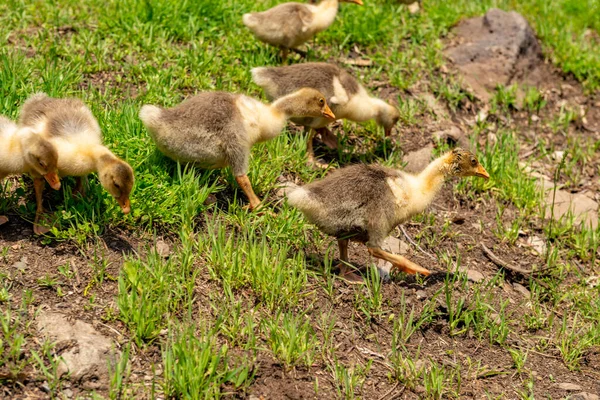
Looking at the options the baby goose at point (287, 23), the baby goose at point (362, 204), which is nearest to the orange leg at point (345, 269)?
the baby goose at point (362, 204)

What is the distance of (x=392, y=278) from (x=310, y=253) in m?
0.63

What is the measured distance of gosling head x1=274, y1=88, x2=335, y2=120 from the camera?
21.8 feet

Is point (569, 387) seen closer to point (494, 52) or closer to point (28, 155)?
point (28, 155)

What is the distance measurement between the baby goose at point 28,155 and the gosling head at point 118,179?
0.99 ft

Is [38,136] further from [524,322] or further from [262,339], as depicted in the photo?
[524,322]

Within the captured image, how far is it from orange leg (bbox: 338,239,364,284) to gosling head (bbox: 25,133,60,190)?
6.52 feet

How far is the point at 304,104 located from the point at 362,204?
1.46 m

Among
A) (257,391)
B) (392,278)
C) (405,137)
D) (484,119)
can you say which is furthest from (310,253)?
(484,119)

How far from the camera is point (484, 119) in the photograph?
863 centimetres

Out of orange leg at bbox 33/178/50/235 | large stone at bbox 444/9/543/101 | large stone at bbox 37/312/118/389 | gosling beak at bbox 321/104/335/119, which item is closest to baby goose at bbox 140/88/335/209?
gosling beak at bbox 321/104/335/119

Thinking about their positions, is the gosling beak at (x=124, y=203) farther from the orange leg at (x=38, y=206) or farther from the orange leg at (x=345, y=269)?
the orange leg at (x=345, y=269)

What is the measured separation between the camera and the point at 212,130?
6.05 metres

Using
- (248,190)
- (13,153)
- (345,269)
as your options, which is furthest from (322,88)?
(13,153)

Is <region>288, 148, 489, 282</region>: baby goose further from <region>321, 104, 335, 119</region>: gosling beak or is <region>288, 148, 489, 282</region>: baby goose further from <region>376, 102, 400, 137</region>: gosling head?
<region>376, 102, 400, 137</region>: gosling head
